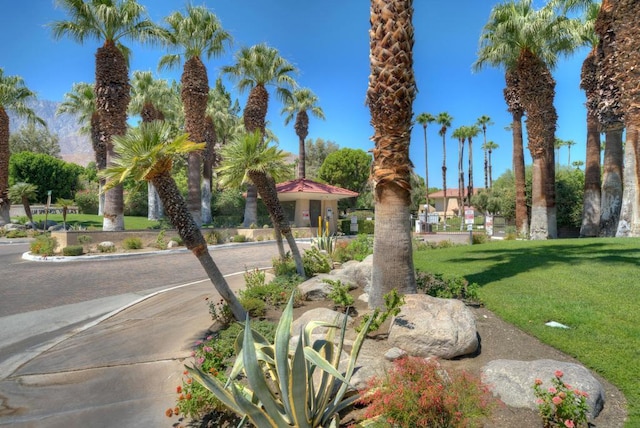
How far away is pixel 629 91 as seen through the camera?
54.7ft

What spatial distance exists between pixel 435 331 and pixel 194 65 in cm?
2599

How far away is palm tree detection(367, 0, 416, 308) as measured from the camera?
6.65 m

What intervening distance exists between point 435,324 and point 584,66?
2597cm

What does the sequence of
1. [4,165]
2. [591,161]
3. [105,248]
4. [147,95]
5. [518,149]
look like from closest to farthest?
[105,248]
[591,161]
[518,149]
[4,165]
[147,95]

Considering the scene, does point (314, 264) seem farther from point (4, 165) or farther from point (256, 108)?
point (4, 165)

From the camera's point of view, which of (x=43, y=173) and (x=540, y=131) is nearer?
(x=540, y=131)

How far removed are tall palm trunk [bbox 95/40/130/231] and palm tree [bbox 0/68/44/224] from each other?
12380 mm

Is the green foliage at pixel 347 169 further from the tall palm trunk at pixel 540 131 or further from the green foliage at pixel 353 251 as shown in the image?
the green foliage at pixel 353 251

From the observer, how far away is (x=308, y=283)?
9438mm

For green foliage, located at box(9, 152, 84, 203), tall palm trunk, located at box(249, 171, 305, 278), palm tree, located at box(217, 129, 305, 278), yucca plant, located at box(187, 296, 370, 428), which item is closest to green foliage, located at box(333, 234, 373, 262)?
tall palm trunk, located at box(249, 171, 305, 278)

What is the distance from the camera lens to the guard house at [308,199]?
32688 mm

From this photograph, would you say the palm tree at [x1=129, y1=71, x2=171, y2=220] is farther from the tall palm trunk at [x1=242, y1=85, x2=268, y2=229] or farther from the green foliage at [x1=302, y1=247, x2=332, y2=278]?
the green foliage at [x1=302, y1=247, x2=332, y2=278]

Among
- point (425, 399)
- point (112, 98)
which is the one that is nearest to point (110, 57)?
point (112, 98)

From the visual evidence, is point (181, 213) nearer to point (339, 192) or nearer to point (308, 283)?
point (308, 283)
